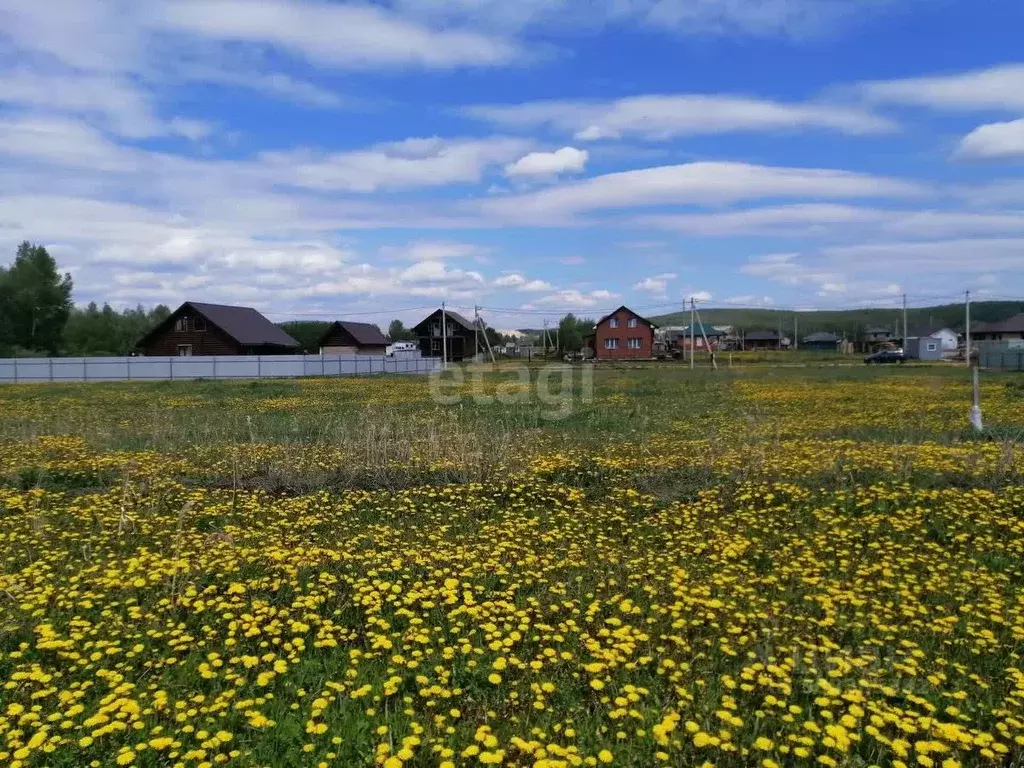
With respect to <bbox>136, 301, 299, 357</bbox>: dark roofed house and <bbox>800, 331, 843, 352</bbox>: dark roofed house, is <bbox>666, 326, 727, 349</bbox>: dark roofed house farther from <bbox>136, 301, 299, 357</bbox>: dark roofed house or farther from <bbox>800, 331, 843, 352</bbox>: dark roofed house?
<bbox>136, 301, 299, 357</bbox>: dark roofed house

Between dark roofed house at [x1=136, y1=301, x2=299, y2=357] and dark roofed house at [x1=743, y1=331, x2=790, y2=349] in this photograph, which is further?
dark roofed house at [x1=743, y1=331, x2=790, y2=349]

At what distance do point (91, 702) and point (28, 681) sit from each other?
527 mm

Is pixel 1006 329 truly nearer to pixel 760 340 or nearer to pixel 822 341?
pixel 822 341

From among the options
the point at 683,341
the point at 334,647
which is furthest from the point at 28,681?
the point at 683,341

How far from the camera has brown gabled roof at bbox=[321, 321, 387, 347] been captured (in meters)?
68.9

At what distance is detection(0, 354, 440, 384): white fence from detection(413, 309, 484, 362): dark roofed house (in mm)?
38888

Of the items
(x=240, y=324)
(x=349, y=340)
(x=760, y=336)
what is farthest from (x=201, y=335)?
(x=760, y=336)

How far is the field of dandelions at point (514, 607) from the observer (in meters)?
3.52

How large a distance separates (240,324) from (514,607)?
5409 cm

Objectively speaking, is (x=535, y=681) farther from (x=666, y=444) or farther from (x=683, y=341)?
(x=683, y=341)

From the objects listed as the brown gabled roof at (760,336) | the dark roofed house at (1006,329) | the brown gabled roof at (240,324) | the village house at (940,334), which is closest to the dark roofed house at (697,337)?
the brown gabled roof at (760,336)

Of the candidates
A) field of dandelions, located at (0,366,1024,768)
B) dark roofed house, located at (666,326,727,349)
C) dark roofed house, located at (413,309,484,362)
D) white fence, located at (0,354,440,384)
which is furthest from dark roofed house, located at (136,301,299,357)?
dark roofed house, located at (666,326,727,349)

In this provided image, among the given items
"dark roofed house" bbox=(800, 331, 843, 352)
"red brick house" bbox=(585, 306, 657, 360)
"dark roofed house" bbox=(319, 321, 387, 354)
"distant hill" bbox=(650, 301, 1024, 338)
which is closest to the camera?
"dark roofed house" bbox=(319, 321, 387, 354)

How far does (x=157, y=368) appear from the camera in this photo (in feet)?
138
